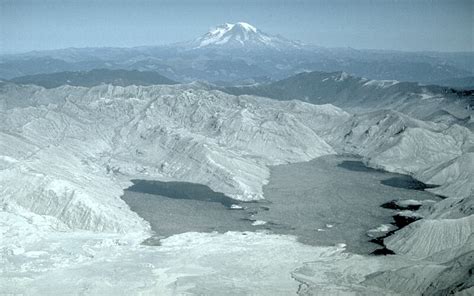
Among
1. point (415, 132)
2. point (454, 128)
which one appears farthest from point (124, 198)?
point (454, 128)

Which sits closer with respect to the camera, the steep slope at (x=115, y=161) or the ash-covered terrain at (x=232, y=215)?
the ash-covered terrain at (x=232, y=215)

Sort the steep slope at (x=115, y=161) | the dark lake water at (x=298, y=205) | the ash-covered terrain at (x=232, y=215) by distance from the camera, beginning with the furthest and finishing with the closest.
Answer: the steep slope at (x=115, y=161), the dark lake water at (x=298, y=205), the ash-covered terrain at (x=232, y=215)

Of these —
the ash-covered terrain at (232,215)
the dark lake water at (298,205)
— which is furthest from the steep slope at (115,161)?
the dark lake water at (298,205)

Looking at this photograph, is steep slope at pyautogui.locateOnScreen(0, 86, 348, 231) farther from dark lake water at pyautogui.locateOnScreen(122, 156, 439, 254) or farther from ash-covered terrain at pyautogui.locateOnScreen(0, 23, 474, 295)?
dark lake water at pyautogui.locateOnScreen(122, 156, 439, 254)

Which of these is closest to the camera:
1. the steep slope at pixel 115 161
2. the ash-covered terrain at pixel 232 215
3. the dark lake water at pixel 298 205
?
the ash-covered terrain at pixel 232 215

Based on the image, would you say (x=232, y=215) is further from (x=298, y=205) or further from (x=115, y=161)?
(x=115, y=161)

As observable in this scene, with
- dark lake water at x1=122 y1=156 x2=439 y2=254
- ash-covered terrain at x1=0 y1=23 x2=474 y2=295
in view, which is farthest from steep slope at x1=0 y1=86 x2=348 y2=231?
dark lake water at x1=122 y1=156 x2=439 y2=254

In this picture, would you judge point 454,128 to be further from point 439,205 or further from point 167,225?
point 167,225

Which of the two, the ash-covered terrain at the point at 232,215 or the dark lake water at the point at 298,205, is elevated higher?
the ash-covered terrain at the point at 232,215

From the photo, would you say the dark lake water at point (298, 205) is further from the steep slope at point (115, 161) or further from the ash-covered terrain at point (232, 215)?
the steep slope at point (115, 161)
